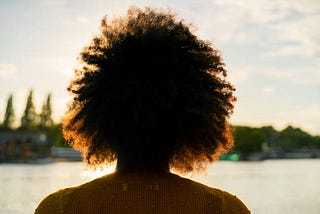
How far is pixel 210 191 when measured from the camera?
1.35 metres

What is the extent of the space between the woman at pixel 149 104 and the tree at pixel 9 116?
93482 millimetres

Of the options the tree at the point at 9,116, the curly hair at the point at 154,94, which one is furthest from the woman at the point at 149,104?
the tree at the point at 9,116

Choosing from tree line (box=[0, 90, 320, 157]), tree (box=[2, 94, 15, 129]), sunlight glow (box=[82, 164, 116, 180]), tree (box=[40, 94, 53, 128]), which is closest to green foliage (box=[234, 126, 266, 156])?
tree line (box=[0, 90, 320, 157])

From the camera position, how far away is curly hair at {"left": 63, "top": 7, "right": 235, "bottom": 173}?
1.42 m

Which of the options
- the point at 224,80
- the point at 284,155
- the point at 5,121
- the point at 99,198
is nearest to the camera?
the point at 99,198

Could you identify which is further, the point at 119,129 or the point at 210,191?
the point at 119,129

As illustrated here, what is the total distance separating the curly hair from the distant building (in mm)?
99057

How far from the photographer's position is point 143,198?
1330mm

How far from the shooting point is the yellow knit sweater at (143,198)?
1.32 meters

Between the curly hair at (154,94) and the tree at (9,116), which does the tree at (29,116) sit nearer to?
the tree at (9,116)

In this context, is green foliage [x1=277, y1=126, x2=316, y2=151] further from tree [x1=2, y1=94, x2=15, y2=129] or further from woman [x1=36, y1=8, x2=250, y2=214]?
woman [x1=36, y1=8, x2=250, y2=214]

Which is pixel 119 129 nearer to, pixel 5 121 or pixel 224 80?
pixel 224 80

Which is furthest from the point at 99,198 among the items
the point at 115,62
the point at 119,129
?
the point at 115,62

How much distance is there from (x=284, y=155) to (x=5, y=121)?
84.8 meters
